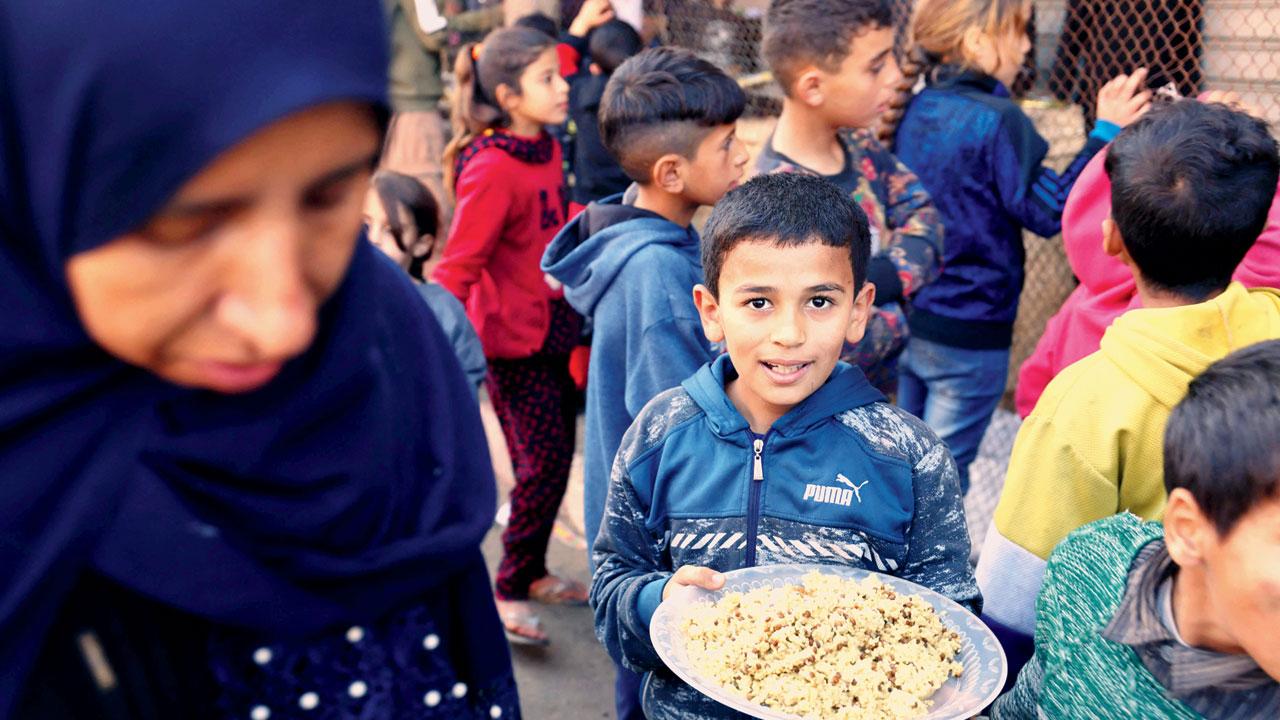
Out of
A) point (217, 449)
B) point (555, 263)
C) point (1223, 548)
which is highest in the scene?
point (217, 449)

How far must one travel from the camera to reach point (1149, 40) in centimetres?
512

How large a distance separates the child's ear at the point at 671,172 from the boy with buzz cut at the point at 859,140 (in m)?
0.29

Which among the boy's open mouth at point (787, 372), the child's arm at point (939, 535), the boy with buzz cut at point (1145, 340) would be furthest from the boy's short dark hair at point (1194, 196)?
the boy's open mouth at point (787, 372)

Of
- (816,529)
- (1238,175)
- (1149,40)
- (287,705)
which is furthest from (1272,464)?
(1149,40)

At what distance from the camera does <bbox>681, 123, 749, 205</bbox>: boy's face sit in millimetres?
3100

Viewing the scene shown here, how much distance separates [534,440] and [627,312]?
3.90 ft

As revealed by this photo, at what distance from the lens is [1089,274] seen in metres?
2.83

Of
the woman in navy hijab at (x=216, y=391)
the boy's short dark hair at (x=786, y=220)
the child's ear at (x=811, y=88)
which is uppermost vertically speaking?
the woman in navy hijab at (x=216, y=391)

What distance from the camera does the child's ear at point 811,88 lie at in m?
3.21

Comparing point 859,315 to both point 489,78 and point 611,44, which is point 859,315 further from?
point 611,44

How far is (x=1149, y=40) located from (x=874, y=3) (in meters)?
2.47

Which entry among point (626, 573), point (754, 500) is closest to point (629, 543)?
point (626, 573)

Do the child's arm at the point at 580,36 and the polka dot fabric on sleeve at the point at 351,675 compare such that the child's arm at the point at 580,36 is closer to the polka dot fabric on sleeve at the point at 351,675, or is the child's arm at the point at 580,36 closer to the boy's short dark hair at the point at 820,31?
the boy's short dark hair at the point at 820,31

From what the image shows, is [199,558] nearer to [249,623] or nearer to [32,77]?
[249,623]
